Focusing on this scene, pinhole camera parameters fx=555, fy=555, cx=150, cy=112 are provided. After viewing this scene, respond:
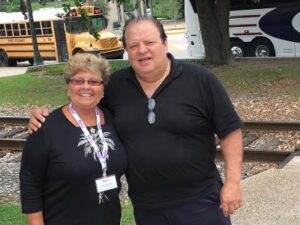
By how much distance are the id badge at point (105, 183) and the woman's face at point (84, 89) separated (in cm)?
37

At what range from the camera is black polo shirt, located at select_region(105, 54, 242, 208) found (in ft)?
9.26

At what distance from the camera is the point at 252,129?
8.41 m

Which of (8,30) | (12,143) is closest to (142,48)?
(12,143)

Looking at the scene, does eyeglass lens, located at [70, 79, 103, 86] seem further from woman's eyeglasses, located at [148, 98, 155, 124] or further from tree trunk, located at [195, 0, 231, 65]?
tree trunk, located at [195, 0, 231, 65]

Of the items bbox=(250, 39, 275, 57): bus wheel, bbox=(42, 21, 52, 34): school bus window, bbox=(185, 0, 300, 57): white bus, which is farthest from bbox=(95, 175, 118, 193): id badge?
bbox=(42, 21, 52, 34): school bus window

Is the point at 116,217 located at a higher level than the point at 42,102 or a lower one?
higher

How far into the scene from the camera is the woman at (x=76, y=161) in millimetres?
2717

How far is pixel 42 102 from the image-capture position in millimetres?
12586

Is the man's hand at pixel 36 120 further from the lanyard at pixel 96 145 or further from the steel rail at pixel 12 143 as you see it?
the steel rail at pixel 12 143

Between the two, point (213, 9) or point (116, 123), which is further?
point (213, 9)

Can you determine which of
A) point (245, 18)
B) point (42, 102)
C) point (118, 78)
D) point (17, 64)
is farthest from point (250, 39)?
point (118, 78)

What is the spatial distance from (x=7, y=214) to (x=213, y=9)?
11191 mm

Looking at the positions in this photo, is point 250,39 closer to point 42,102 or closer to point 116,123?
point 42,102

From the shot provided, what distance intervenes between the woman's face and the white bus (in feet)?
51.4
